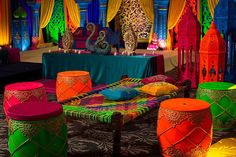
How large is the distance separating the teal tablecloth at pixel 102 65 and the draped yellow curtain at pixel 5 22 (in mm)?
3457

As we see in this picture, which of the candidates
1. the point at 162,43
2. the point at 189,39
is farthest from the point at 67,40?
the point at 162,43

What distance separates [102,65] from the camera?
5.55 metres

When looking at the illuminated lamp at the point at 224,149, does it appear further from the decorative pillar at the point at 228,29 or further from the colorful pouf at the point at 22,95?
the decorative pillar at the point at 228,29

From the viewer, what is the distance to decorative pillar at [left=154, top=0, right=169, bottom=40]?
28.8 feet

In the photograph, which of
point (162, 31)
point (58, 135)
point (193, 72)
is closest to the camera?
point (58, 135)

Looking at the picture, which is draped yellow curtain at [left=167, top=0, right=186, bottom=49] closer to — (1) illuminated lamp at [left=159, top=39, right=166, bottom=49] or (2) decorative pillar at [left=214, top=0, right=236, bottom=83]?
(1) illuminated lamp at [left=159, top=39, right=166, bottom=49]

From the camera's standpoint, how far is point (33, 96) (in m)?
3.40

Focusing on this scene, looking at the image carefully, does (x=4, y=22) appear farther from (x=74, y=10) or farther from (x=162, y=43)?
(x=162, y=43)

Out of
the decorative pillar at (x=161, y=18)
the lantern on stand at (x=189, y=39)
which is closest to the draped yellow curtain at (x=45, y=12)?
the decorative pillar at (x=161, y=18)

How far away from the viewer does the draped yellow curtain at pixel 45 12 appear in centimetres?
1021

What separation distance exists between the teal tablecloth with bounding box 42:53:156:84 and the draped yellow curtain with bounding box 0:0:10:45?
3.46 m

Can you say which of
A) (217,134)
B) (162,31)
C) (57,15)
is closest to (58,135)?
(217,134)

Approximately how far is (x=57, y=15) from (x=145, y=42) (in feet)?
9.25

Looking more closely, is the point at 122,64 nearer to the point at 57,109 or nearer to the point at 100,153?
the point at 100,153
